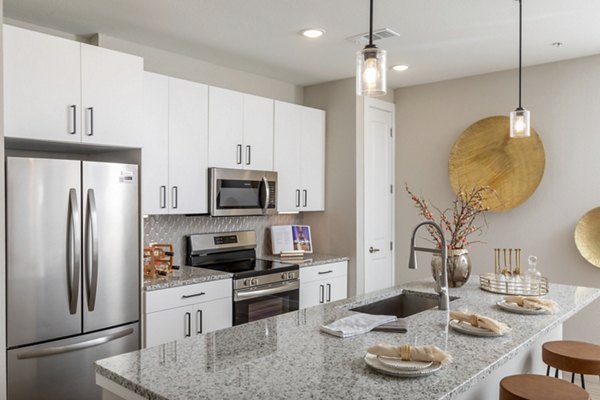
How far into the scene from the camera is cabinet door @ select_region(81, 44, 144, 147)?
2824 mm

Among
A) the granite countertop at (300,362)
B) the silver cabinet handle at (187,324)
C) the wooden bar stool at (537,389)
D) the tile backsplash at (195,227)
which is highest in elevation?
the tile backsplash at (195,227)

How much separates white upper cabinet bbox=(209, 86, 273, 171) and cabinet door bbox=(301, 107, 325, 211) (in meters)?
0.45

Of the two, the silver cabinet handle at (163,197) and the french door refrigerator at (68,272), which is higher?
the silver cabinet handle at (163,197)

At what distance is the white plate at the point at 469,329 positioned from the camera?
1.91 metres

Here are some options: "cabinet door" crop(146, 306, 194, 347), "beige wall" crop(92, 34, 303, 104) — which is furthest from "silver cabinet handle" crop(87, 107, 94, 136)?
"cabinet door" crop(146, 306, 194, 347)

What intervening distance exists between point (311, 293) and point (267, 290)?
0.57 meters

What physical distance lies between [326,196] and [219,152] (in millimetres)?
1370

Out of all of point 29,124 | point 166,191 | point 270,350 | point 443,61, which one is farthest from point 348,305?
point 443,61

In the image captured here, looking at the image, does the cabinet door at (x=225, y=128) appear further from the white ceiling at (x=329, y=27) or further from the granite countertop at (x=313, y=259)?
the granite countertop at (x=313, y=259)

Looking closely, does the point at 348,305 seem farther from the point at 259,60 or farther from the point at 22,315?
the point at 259,60

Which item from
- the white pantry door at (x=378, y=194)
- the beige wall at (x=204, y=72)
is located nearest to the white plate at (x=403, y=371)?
the beige wall at (x=204, y=72)

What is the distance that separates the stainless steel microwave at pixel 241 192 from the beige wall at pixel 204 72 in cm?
84

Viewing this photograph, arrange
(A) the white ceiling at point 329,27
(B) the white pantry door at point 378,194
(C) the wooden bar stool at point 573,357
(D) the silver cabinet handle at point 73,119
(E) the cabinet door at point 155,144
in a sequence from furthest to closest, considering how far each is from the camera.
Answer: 1. (B) the white pantry door at point 378,194
2. (E) the cabinet door at point 155,144
3. (A) the white ceiling at point 329,27
4. (D) the silver cabinet handle at point 73,119
5. (C) the wooden bar stool at point 573,357

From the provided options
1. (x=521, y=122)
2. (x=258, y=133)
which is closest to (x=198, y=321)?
(x=258, y=133)
